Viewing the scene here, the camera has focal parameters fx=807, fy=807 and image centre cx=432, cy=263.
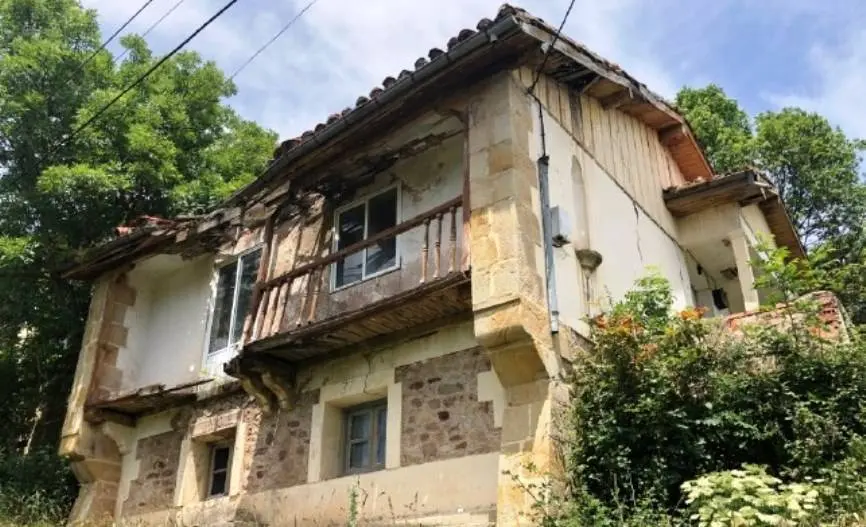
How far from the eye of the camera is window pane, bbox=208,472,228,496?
11328 millimetres

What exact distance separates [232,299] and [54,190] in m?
3.79

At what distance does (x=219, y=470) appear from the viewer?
1150cm

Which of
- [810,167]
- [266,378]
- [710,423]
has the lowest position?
[710,423]

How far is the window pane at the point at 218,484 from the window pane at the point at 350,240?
11.0 ft

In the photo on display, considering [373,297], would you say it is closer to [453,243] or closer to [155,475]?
A: [453,243]

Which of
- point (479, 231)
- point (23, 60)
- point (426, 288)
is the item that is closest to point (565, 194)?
point (479, 231)

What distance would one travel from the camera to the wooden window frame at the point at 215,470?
11.2 meters

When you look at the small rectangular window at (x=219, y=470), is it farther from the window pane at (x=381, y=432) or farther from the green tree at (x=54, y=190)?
the green tree at (x=54, y=190)

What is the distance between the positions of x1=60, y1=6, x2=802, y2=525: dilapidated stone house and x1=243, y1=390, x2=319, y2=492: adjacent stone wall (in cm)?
3

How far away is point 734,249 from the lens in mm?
12133

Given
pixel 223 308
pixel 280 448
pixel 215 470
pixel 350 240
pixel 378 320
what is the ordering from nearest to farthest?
1. pixel 378 320
2. pixel 280 448
3. pixel 350 240
4. pixel 215 470
5. pixel 223 308

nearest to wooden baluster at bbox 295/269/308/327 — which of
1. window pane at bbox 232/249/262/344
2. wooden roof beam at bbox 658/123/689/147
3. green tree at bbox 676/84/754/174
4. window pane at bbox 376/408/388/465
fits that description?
window pane at bbox 376/408/388/465

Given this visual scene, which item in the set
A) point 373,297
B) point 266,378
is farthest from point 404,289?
point 266,378

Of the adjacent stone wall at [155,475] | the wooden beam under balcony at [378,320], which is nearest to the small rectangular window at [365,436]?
the wooden beam under balcony at [378,320]
